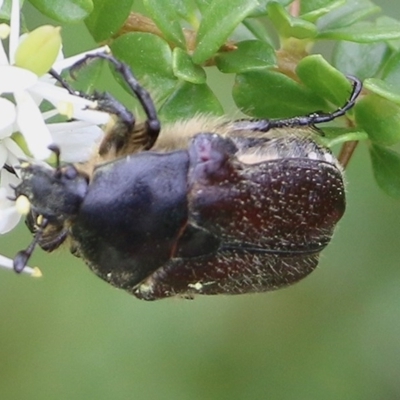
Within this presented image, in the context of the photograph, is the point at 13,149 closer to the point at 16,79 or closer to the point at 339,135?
the point at 16,79

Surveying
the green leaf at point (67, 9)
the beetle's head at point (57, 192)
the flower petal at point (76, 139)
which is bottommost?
the beetle's head at point (57, 192)

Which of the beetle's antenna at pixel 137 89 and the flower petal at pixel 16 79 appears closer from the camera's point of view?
the flower petal at pixel 16 79

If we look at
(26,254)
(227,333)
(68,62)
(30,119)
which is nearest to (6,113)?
(30,119)

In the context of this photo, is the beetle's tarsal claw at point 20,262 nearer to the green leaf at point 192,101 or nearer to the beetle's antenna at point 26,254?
the beetle's antenna at point 26,254

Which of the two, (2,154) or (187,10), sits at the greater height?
(187,10)

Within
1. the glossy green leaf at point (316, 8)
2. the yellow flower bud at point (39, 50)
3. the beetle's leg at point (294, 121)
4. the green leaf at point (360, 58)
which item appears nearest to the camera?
the yellow flower bud at point (39, 50)

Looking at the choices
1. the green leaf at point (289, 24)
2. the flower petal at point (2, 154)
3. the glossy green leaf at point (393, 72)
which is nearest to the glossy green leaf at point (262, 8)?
the green leaf at point (289, 24)

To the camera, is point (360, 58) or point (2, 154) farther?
point (360, 58)
